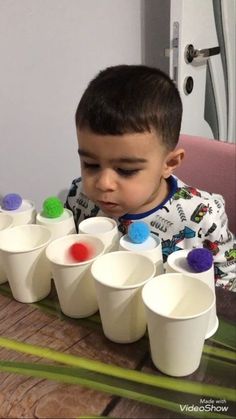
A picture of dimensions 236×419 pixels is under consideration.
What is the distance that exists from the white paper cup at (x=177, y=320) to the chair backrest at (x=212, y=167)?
658mm

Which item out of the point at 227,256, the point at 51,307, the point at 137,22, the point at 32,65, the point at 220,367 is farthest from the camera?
the point at 137,22

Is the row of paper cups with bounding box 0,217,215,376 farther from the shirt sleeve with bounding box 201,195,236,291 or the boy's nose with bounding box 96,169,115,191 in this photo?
the shirt sleeve with bounding box 201,195,236,291

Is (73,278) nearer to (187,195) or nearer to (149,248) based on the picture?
(149,248)

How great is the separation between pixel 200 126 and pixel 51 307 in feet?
4.21

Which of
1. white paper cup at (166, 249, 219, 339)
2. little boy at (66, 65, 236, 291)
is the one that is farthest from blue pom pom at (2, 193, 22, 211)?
white paper cup at (166, 249, 219, 339)

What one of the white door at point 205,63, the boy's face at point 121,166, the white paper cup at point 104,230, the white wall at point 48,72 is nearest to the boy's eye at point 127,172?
the boy's face at point 121,166

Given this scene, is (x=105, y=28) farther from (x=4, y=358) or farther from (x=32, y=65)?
(x=4, y=358)

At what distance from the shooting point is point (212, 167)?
1202 millimetres

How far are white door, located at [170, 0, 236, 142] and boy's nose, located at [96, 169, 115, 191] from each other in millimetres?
809

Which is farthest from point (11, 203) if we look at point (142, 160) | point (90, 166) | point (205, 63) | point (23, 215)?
point (205, 63)

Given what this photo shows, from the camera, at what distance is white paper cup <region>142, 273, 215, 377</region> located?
0.52 meters

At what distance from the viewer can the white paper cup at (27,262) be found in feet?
2.27

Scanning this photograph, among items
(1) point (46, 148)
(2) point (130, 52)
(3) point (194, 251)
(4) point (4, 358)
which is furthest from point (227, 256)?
(2) point (130, 52)

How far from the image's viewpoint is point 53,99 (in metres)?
1.46
